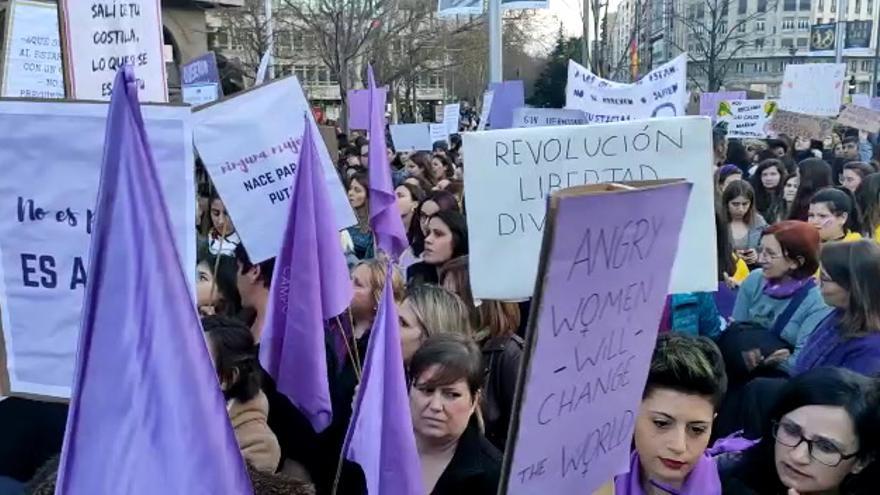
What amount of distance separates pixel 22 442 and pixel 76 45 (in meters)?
1.47

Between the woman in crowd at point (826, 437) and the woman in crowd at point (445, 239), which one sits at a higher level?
the woman in crowd at point (445, 239)

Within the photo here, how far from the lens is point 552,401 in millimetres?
1794

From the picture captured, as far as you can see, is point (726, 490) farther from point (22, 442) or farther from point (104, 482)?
point (22, 442)

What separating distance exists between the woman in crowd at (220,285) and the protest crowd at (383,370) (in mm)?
10

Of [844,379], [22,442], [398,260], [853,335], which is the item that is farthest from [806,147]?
[22,442]

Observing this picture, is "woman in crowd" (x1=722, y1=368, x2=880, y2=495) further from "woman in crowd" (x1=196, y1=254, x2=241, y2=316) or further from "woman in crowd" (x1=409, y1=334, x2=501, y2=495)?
"woman in crowd" (x1=196, y1=254, x2=241, y2=316)

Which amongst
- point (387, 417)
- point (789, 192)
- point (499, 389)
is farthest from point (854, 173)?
point (387, 417)

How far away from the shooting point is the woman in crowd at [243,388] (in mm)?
2693

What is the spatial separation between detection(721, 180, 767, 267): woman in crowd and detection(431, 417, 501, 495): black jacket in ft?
13.7

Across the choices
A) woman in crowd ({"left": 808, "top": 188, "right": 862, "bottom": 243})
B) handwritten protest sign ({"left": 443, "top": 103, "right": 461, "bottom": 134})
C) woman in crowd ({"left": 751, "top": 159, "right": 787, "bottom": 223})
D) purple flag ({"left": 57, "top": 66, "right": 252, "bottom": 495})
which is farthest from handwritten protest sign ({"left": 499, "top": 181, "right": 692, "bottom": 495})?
handwritten protest sign ({"left": 443, "top": 103, "right": 461, "bottom": 134})

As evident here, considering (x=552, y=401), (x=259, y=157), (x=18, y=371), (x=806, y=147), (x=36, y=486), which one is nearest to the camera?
(x=552, y=401)

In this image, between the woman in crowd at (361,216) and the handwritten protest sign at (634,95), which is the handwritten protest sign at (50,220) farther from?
the handwritten protest sign at (634,95)

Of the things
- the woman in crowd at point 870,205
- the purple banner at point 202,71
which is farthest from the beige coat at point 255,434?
the purple banner at point 202,71

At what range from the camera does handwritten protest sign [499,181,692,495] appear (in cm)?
168
